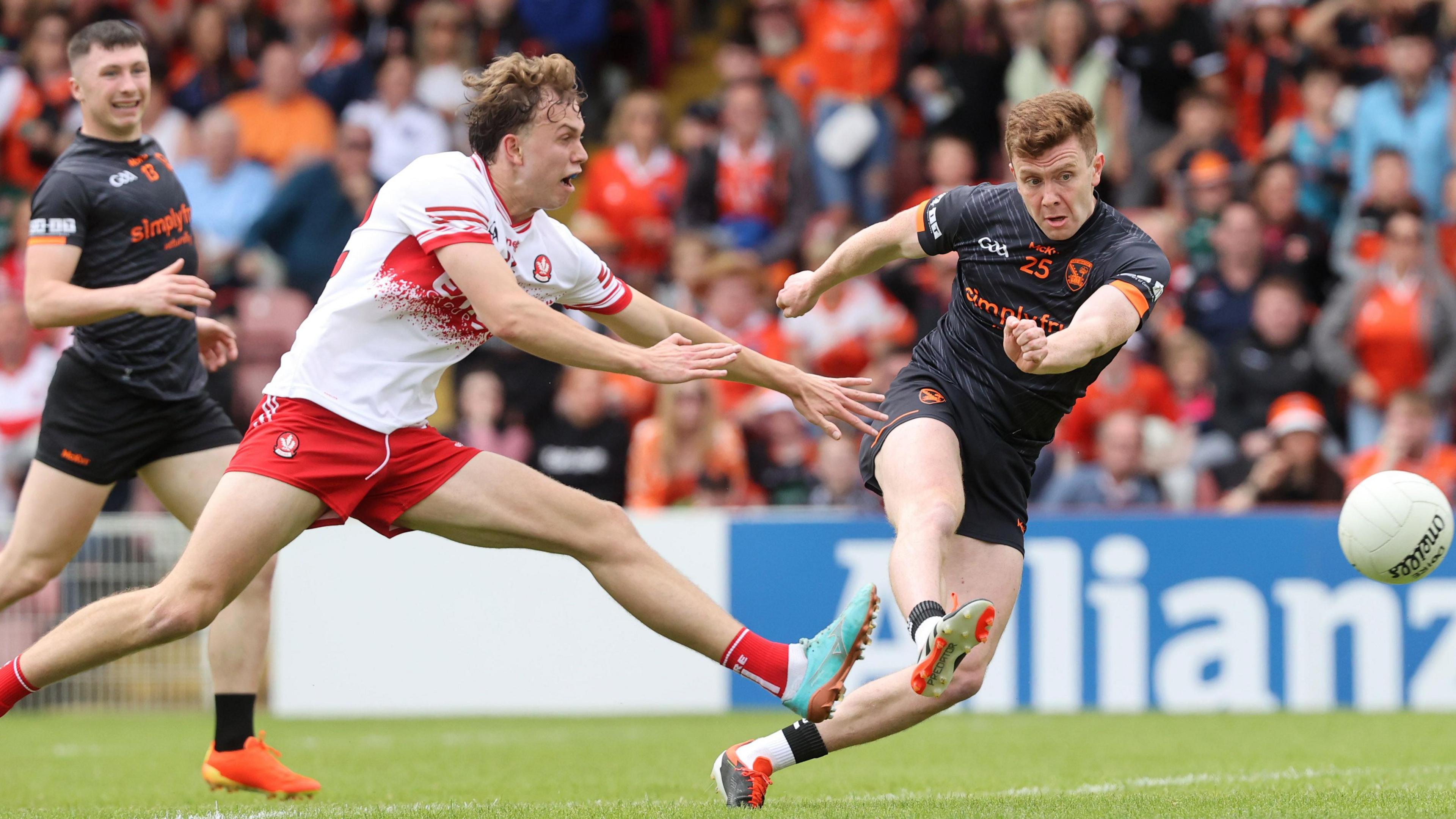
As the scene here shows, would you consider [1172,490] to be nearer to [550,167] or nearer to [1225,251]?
[1225,251]

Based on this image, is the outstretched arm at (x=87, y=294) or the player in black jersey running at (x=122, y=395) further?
the player in black jersey running at (x=122, y=395)

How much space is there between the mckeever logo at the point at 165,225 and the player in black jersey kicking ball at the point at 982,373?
262cm

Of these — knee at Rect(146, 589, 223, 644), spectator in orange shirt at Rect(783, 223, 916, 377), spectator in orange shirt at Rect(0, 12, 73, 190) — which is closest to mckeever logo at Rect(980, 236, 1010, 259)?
knee at Rect(146, 589, 223, 644)

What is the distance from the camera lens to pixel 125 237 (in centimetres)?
690

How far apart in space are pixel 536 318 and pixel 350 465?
0.86m

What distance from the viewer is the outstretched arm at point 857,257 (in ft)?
21.1

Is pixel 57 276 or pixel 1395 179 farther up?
pixel 1395 179

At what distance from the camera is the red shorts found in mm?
5656

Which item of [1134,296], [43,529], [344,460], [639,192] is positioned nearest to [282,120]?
[639,192]

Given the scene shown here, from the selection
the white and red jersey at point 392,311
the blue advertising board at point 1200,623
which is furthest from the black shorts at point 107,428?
the blue advertising board at point 1200,623

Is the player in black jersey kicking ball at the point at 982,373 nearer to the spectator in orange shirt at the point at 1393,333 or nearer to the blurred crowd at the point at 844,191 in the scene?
the blurred crowd at the point at 844,191

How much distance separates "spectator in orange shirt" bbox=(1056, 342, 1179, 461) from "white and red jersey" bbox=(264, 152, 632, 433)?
284 inches

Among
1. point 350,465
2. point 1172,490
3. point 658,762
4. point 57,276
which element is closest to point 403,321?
point 350,465

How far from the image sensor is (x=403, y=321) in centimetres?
573
